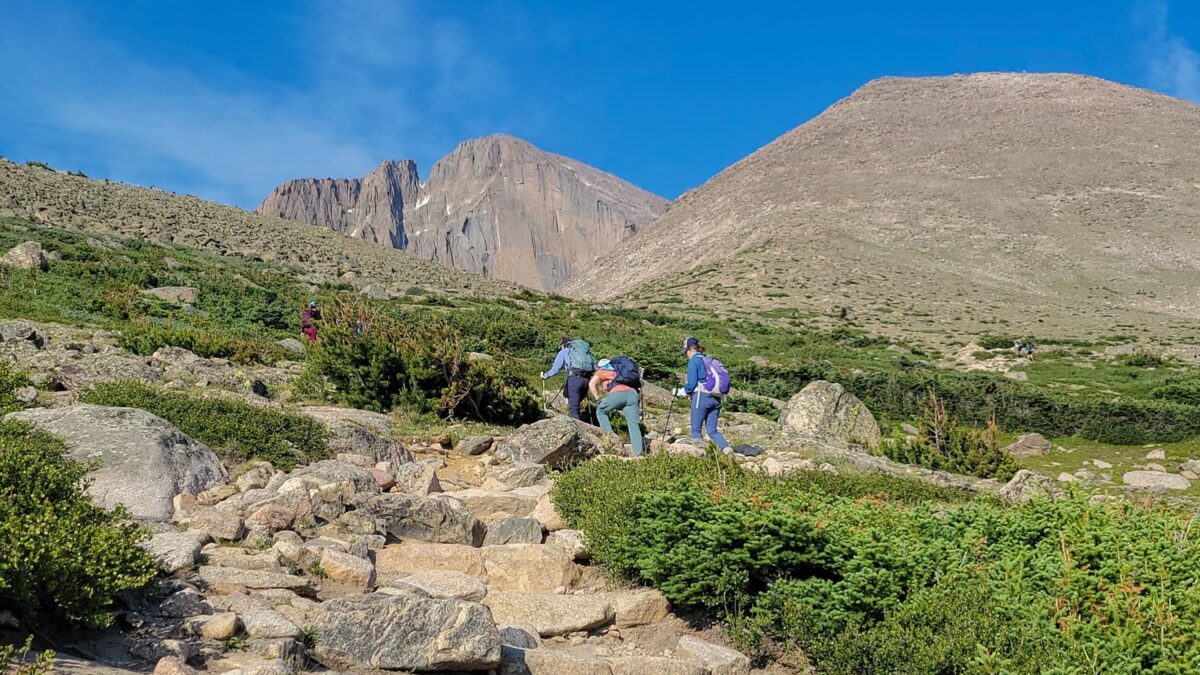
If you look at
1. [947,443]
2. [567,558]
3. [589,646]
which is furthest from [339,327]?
[947,443]

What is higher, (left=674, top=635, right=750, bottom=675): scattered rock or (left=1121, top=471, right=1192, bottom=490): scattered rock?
(left=1121, top=471, right=1192, bottom=490): scattered rock

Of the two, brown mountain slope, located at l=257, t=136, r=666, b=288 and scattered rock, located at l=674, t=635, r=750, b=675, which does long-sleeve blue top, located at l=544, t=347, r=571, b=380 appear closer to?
scattered rock, located at l=674, t=635, r=750, b=675

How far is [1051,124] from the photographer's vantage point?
335 ft

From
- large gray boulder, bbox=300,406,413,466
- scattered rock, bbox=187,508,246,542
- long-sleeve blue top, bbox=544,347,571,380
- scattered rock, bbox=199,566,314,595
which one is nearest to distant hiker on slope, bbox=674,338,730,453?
long-sleeve blue top, bbox=544,347,571,380

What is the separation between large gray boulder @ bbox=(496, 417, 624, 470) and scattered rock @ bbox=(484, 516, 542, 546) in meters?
2.51

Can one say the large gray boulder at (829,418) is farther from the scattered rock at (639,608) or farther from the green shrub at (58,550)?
the green shrub at (58,550)

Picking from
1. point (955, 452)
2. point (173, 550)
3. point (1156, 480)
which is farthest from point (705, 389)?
point (173, 550)

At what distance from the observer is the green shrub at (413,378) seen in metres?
12.8

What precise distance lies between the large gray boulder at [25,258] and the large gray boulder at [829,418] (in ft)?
63.4

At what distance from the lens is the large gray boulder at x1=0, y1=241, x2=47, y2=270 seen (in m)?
21.8

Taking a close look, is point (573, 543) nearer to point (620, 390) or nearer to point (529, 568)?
point (529, 568)

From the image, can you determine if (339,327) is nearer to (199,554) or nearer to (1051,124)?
(199,554)

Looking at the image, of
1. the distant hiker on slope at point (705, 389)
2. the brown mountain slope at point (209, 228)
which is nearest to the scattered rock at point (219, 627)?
the distant hiker on slope at point (705, 389)

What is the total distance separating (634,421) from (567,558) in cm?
477
